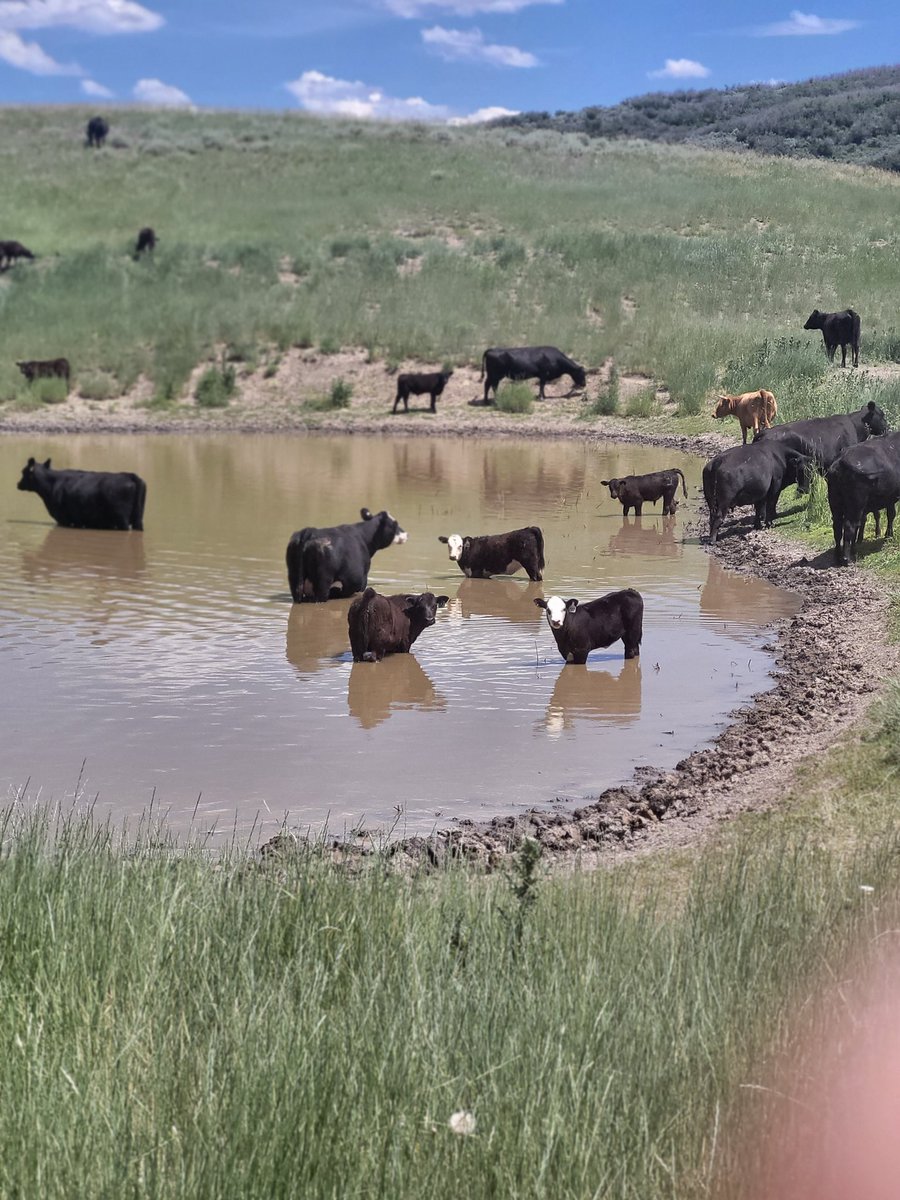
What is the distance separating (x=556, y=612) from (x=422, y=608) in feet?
3.95

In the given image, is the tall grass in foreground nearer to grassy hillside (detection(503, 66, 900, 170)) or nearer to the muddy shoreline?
the muddy shoreline

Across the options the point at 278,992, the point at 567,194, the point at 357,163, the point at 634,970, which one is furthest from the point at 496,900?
the point at 357,163

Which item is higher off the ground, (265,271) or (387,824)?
(265,271)

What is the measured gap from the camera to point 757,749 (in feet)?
32.4

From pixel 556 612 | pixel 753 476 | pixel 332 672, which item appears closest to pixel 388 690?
pixel 332 672

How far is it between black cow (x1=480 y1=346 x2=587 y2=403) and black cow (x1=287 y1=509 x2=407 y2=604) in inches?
791

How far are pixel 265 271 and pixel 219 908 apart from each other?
41.5 m

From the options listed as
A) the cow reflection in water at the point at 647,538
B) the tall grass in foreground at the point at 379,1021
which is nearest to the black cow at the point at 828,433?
the cow reflection in water at the point at 647,538

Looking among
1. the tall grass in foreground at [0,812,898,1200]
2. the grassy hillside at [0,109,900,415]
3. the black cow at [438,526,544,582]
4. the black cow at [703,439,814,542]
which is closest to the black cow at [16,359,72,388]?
the grassy hillside at [0,109,900,415]

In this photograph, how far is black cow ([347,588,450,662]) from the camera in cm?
1291

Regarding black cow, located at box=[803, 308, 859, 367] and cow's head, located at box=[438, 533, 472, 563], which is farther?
black cow, located at box=[803, 308, 859, 367]

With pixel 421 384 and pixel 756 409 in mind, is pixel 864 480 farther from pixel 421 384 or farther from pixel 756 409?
pixel 421 384

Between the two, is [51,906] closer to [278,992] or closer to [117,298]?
[278,992]

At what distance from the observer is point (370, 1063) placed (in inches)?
161
